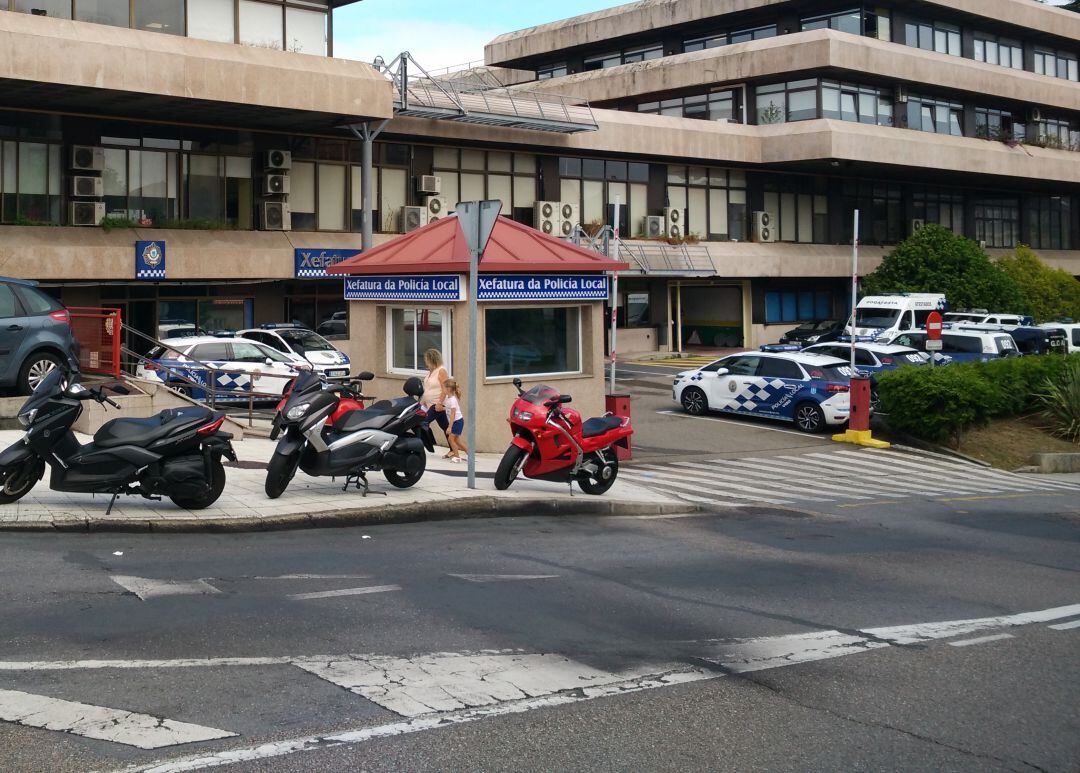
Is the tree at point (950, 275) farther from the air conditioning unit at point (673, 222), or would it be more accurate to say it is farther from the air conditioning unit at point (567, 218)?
the air conditioning unit at point (567, 218)

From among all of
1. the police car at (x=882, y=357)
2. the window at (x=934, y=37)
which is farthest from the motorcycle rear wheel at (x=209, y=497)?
the window at (x=934, y=37)

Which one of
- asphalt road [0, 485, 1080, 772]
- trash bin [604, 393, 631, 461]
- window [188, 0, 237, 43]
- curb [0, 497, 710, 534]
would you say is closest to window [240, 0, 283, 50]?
window [188, 0, 237, 43]

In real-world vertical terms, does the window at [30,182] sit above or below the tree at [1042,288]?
above

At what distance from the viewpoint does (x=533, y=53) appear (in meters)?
61.4

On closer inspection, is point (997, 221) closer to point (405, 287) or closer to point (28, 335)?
point (405, 287)

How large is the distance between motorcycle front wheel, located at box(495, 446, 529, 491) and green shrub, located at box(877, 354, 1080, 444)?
40.1 feet

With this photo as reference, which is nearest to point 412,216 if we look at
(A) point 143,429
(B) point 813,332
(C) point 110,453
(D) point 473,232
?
(B) point 813,332

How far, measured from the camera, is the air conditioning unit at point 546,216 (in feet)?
140

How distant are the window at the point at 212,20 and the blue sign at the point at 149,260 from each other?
5.53 m

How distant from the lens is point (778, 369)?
86.2 feet

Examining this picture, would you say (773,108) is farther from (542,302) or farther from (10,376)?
(10,376)

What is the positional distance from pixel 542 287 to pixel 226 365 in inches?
332

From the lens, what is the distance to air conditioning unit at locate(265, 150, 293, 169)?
116ft

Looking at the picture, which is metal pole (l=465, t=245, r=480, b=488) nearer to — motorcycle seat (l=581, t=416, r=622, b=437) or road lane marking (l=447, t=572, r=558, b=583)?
motorcycle seat (l=581, t=416, r=622, b=437)
